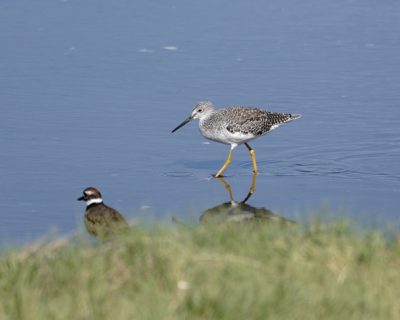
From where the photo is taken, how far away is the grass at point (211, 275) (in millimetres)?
5230

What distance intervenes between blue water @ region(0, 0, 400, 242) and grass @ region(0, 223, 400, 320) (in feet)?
3.19

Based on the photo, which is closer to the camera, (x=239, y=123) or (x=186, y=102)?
(x=239, y=123)

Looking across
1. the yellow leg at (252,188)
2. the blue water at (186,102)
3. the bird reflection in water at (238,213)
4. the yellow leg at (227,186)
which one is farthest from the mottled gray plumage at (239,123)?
the bird reflection in water at (238,213)

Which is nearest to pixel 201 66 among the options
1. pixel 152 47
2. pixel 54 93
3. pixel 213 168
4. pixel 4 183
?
pixel 152 47

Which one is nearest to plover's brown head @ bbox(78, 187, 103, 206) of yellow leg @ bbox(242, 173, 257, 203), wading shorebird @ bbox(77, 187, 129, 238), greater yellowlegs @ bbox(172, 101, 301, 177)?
wading shorebird @ bbox(77, 187, 129, 238)

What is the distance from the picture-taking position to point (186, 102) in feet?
41.4

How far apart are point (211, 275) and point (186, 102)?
23.2ft

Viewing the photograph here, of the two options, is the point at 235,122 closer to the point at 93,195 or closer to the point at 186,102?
the point at 186,102

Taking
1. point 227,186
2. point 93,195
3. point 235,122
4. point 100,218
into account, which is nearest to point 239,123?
point 235,122

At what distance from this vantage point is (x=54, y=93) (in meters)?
12.8

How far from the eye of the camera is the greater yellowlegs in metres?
11.1

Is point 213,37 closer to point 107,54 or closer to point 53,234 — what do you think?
point 107,54

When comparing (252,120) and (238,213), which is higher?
(252,120)

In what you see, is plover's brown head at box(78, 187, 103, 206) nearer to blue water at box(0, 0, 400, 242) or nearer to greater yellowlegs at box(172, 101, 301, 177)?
blue water at box(0, 0, 400, 242)
